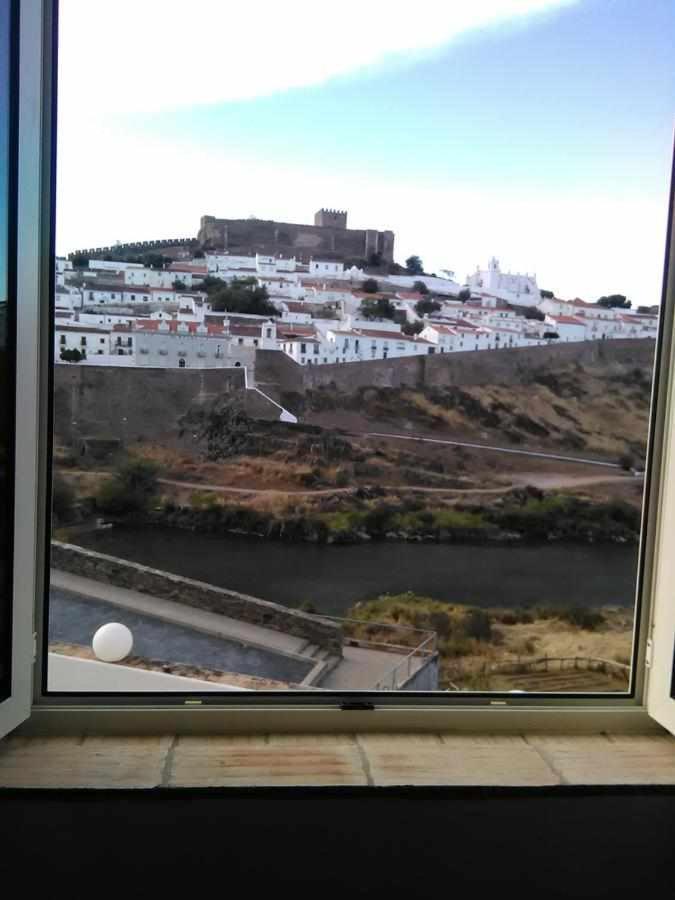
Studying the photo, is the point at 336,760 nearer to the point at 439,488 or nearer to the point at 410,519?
the point at 410,519

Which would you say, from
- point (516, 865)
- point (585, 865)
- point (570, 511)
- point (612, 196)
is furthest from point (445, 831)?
point (612, 196)

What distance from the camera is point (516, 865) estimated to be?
1.63m

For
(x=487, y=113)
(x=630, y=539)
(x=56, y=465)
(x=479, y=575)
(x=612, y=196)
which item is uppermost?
(x=487, y=113)

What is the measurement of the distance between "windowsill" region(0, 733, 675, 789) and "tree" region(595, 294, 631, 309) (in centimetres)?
137

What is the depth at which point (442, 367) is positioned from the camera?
2.58 m

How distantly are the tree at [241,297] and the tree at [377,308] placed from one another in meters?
0.32

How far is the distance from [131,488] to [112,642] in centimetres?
50

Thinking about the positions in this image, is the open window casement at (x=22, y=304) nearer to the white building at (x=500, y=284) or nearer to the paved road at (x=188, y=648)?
the paved road at (x=188, y=648)

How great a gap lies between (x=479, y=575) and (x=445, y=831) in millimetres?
1073

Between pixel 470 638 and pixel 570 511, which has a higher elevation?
pixel 570 511

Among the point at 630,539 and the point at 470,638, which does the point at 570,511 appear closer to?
the point at 630,539

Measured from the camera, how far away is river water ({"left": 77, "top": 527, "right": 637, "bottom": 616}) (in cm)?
254

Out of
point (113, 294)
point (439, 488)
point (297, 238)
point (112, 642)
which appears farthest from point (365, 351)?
point (112, 642)

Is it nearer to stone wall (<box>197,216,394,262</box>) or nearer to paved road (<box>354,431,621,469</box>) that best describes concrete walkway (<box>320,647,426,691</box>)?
paved road (<box>354,431,621,469</box>)
